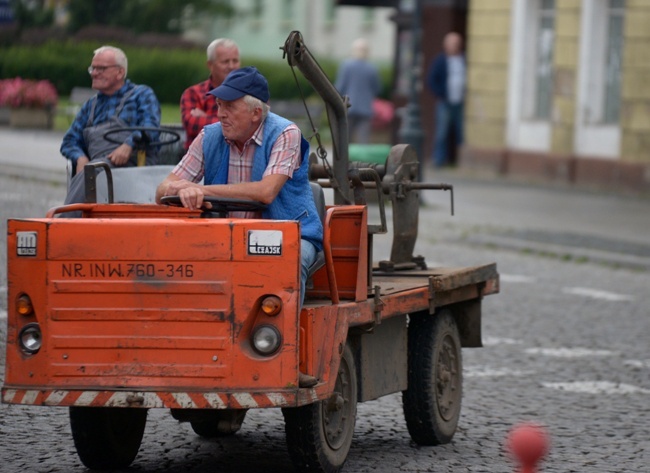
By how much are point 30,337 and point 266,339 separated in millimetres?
956

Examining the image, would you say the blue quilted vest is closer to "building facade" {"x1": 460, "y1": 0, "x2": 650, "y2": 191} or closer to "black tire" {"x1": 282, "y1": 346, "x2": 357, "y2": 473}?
"black tire" {"x1": 282, "y1": 346, "x2": 357, "y2": 473}

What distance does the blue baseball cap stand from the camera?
7.18 metres

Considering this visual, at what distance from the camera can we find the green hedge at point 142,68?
139 ft

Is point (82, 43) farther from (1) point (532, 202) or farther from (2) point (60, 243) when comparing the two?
(2) point (60, 243)

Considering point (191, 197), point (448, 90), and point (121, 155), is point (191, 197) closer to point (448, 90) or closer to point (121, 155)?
point (121, 155)

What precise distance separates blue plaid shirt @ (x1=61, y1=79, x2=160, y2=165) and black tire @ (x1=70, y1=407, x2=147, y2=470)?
9.40 ft

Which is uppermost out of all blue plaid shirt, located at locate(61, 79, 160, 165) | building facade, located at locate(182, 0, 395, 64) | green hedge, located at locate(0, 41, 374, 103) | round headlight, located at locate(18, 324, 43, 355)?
building facade, located at locate(182, 0, 395, 64)

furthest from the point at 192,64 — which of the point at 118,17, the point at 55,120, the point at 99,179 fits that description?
the point at 99,179

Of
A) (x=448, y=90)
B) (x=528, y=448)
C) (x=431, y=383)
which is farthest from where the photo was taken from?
(x=448, y=90)

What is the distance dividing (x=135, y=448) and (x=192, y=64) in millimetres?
41518

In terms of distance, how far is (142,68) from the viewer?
4747 centimetres

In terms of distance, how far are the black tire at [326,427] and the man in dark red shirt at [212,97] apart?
3.15 meters

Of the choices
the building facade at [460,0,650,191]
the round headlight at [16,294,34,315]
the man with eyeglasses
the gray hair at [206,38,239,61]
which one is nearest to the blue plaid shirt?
the man with eyeglasses

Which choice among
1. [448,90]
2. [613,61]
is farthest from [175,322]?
[448,90]
